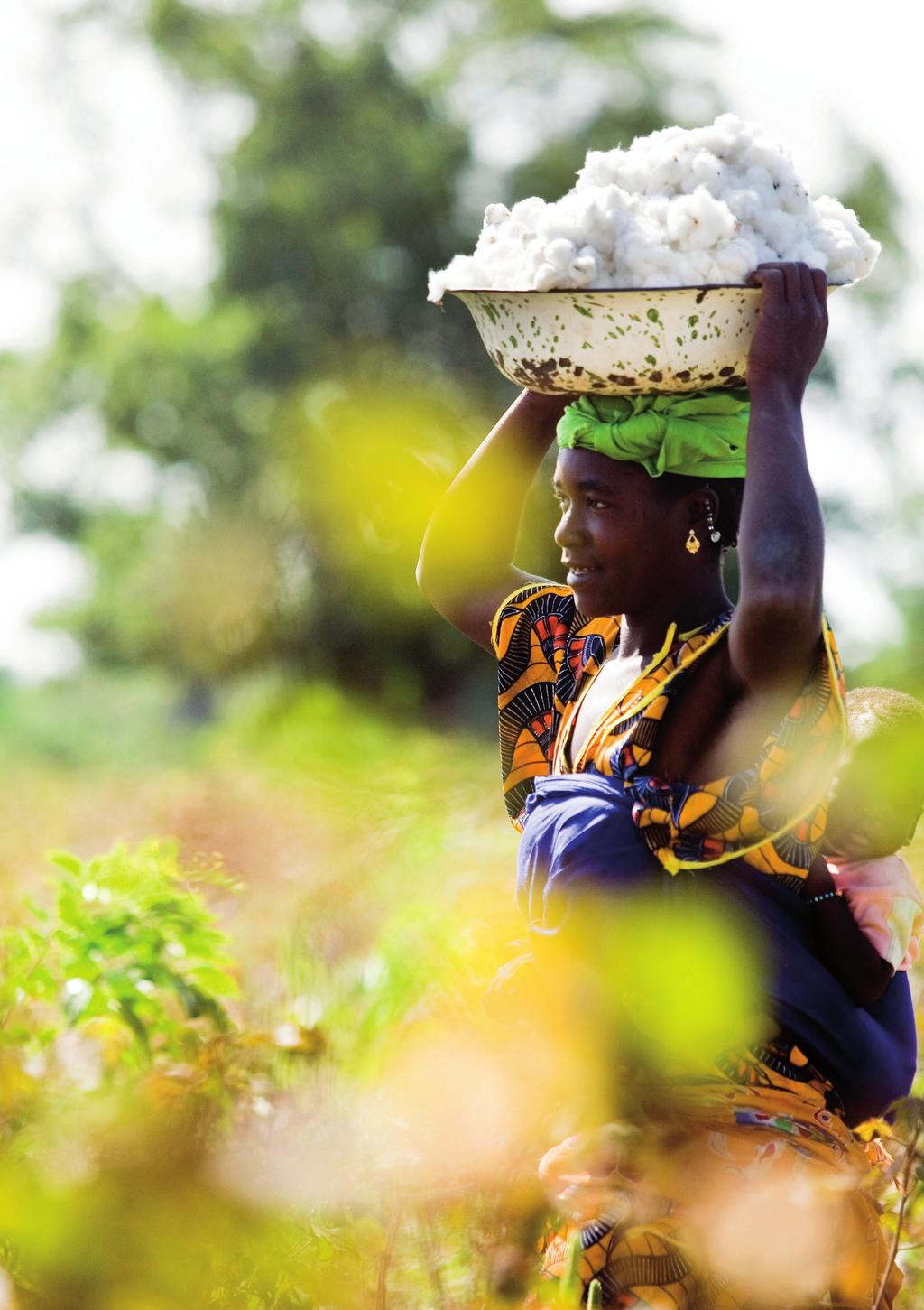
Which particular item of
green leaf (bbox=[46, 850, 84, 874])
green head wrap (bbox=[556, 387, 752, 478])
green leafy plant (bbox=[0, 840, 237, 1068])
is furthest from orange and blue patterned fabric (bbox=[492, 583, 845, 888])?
green leaf (bbox=[46, 850, 84, 874])

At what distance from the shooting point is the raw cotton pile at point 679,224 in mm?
1865

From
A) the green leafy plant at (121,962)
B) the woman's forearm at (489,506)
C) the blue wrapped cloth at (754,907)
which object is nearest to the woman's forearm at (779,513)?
the blue wrapped cloth at (754,907)

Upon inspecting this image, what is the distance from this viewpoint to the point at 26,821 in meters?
8.11

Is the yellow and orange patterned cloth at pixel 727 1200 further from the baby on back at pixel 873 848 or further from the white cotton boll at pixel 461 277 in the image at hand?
the white cotton boll at pixel 461 277

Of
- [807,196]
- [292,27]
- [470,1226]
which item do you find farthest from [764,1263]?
[292,27]

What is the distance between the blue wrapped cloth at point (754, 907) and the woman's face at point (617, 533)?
270 mm

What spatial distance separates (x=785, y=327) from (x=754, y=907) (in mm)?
740

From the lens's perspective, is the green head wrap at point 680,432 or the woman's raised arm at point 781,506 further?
the green head wrap at point 680,432

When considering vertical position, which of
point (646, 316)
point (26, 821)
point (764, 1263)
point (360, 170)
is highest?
point (360, 170)

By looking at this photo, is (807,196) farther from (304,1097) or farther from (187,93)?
(187,93)

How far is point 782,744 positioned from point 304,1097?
1.61 m

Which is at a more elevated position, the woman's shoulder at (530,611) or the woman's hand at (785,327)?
the woman's hand at (785,327)

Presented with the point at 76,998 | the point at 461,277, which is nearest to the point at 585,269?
the point at 461,277

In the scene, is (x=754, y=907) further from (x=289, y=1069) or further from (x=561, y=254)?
(x=289, y=1069)
